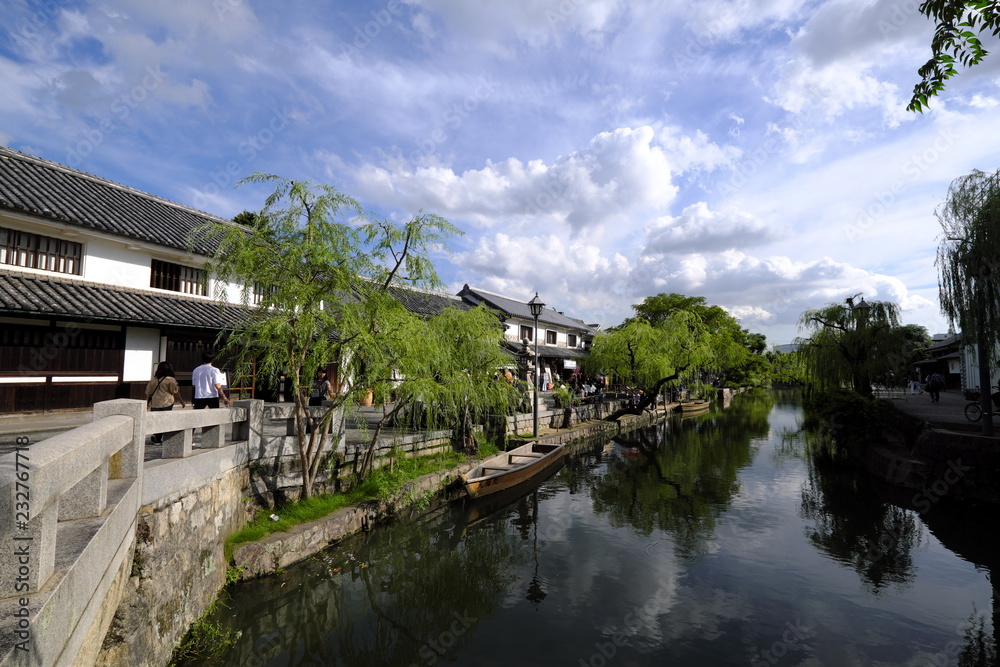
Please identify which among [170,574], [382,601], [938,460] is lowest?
[382,601]

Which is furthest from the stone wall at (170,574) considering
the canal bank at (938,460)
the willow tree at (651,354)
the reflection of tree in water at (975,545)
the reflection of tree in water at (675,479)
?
the willow tree at (651,354)

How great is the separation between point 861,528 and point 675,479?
519cm

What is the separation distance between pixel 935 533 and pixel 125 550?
1361 cm

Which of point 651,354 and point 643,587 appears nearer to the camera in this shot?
point 643,587

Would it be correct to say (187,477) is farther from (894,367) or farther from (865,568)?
(894,367)

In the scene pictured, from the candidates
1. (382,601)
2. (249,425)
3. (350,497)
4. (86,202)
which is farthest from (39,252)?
(382,601)

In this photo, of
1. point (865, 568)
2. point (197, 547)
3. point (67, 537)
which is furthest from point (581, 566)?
point (67, 537)

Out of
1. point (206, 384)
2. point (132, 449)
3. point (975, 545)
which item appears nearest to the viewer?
point (132, 449)

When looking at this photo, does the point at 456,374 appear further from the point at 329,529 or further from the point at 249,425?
the point at 249,425

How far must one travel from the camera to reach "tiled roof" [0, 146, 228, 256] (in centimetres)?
1077

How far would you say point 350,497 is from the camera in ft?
30.7

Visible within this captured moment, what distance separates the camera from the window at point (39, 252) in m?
10.3

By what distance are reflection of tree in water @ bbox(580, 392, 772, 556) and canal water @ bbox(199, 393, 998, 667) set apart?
11 centimetres

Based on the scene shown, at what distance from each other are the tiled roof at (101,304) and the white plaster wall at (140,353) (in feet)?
2.12
